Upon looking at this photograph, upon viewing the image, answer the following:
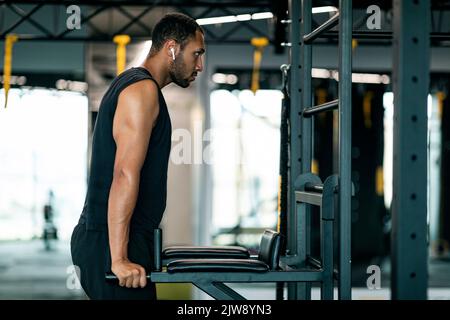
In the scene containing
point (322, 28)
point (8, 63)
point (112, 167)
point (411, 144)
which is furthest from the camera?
point (8, 63)

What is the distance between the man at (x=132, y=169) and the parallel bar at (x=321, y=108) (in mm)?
429

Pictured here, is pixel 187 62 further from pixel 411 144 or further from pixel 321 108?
pixel 411 144

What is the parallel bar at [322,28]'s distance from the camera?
241cm

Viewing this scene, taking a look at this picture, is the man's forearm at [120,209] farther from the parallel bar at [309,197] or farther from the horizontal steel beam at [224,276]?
the parallel bar at [309,197]

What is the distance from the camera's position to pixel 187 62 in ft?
7.85

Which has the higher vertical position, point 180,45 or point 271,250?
point 180,45

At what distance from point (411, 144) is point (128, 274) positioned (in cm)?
85

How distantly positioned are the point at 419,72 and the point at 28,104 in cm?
999

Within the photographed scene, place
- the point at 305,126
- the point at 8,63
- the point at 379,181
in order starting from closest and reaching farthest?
1. the point at 305,126
2. the point at 8,63
3. the point at 379,181

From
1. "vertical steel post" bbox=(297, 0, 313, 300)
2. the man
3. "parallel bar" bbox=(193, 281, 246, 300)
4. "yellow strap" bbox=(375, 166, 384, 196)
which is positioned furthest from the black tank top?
"yellow strap" bbox=(375, 166, 384, 196)

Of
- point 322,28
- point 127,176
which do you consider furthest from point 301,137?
point 127,176

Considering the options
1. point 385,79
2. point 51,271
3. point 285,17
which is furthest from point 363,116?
point 285,17

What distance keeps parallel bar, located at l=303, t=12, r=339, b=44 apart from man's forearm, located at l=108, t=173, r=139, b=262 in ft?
2.58

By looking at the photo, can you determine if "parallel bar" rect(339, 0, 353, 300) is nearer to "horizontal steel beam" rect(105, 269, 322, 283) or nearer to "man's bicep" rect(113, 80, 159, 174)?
"horizontal steel beam" rect(105, 269, 322, 283)
